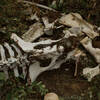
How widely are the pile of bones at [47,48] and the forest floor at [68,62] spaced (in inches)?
4.3

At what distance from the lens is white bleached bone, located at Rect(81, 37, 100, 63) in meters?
2.79

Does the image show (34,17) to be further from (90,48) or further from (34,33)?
(90,48)

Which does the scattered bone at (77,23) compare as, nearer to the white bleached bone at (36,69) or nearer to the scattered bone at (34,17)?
the scattered bone at (34,17)

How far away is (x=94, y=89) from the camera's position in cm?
263

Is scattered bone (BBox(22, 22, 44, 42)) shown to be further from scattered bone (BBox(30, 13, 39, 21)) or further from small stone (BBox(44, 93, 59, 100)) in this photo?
small stone (BBox(44, 93, 59, 100))

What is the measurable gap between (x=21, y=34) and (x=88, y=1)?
121 cm

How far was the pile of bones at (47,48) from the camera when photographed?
96.3 inches

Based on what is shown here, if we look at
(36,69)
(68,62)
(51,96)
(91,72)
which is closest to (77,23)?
(68,62)

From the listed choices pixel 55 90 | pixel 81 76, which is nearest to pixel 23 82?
pixel 55 90

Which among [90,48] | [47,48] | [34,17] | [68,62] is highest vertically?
[34,17]

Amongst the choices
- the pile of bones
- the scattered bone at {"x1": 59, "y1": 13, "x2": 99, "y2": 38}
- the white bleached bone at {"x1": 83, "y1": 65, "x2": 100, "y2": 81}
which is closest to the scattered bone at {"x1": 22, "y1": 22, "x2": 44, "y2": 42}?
the pile of bones

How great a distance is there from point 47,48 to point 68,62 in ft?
1.69

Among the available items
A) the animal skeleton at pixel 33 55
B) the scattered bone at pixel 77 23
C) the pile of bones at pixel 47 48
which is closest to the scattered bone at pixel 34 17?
the pile of bones at pixel 47 48

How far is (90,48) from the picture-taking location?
9.32 feet
